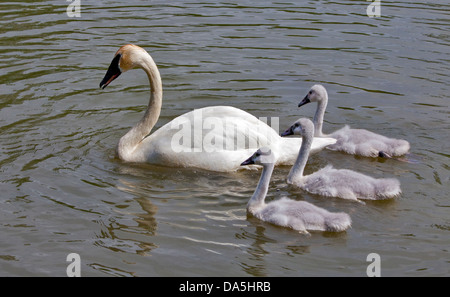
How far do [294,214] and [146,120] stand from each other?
2725 mm

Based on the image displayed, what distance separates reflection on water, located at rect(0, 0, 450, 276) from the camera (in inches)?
263

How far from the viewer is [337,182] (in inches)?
307

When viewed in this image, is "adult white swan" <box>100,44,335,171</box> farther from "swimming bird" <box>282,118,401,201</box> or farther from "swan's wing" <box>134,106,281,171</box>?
"swimming bird" <box>282,118,401,201</box>

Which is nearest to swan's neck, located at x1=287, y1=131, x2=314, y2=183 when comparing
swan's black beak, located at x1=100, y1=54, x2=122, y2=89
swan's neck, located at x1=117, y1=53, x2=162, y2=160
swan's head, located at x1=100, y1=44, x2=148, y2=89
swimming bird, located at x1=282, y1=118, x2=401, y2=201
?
swimming bird, located at x1=282, y1=118, x2=401, y2=201

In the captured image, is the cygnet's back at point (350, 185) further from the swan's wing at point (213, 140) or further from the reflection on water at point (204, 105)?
the swan's wing at point (213, 140)

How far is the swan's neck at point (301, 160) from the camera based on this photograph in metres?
8.13

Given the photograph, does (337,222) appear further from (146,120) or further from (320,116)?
(146,120)

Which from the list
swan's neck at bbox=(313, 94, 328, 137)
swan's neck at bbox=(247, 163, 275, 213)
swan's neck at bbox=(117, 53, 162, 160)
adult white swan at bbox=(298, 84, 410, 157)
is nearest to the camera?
swan's neck at bbox=(247, 163, 275, 213)

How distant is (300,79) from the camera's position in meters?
11.5

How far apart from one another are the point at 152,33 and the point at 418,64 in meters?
4.56

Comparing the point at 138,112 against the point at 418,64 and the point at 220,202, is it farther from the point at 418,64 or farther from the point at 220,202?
the point at 418,64

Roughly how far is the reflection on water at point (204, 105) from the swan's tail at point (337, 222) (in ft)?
0.26

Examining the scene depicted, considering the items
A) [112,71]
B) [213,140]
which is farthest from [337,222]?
[112,71]
